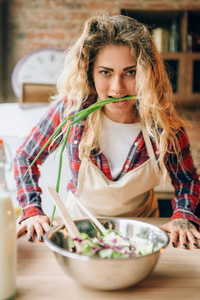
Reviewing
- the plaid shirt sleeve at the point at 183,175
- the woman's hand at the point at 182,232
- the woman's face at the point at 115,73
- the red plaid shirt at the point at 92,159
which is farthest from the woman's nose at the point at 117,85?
the woman's hand at the point at 182,232

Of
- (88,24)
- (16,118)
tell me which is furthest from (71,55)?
(16,118)

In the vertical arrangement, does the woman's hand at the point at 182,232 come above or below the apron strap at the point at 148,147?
below

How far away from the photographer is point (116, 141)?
1.44 meters

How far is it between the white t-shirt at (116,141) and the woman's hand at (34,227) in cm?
44

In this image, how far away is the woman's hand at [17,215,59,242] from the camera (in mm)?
982

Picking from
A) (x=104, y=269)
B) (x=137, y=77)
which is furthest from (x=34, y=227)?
(x=137, y=77)

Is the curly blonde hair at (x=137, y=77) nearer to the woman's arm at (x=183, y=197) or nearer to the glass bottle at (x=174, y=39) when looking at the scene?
the woman's arm at (x=183, y=197)

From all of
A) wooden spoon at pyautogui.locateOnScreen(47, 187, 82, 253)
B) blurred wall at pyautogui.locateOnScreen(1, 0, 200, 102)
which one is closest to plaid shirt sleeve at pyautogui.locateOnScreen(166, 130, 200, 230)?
wooden spoon at pyautogui.locateOnScreen(47, 187, 82, 253)

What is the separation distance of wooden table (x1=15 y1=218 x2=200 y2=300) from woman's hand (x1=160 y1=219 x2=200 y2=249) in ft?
0.28

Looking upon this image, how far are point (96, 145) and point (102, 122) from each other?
13 centimetres

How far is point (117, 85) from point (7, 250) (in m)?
0.78

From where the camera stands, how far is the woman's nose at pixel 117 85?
47.1 inches

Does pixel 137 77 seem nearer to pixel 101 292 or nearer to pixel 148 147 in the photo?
pixel 148 147

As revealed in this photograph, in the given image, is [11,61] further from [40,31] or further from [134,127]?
[134,127]
